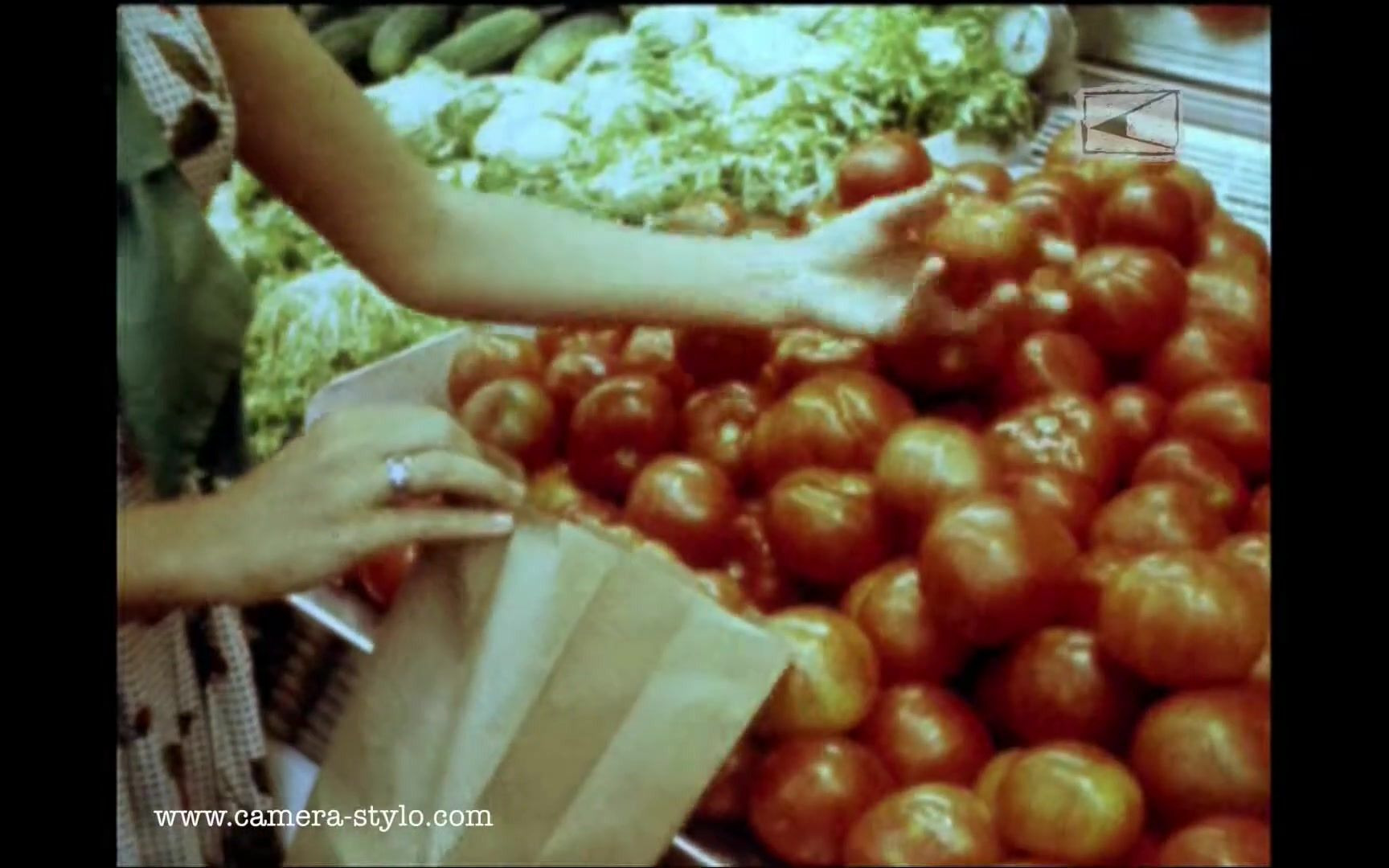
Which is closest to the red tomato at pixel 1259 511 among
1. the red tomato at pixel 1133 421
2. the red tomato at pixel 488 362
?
the red tomato at pixel 1133 421

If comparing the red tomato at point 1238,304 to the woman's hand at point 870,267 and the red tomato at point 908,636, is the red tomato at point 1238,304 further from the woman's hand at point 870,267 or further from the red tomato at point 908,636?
the red tomato at point 908,636

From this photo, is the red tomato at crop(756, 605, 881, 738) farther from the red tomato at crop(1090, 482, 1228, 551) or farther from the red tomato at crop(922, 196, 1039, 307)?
the red tomato at crop(922, 196, 1039, 307)

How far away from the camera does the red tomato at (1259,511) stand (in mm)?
1278

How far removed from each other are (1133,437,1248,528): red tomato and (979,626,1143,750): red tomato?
23 centimetres

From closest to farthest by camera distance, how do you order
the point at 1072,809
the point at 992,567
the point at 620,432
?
the point at 1072,809 < the point at 992,567 < the point at 620,432

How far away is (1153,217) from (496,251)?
0.76m

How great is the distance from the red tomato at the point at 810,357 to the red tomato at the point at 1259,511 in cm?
40

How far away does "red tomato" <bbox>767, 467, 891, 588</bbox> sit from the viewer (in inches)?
50.5

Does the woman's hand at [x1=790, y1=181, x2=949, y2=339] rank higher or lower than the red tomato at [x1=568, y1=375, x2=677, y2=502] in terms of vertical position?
higher

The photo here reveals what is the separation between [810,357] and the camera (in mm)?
1449

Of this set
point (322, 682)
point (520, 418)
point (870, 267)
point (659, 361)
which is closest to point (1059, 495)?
point (870, 267)

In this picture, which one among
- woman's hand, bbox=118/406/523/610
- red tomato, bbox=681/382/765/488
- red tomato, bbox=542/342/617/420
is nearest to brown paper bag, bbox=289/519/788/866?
woman's hand, bbox=118/406/523/610

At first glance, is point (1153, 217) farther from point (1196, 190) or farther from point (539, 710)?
point (539, 710)
